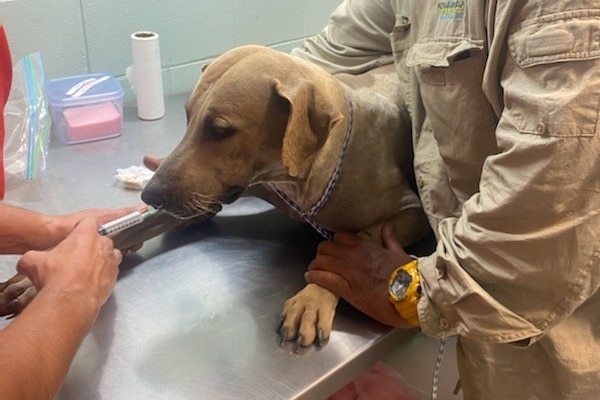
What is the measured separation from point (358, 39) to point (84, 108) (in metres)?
0.70

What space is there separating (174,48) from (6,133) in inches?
22.4

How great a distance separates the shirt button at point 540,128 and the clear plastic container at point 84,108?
1.09 metres

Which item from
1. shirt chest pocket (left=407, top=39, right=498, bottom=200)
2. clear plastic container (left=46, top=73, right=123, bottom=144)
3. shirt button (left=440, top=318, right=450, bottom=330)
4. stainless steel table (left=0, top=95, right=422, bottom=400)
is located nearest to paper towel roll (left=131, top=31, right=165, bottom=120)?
clear plastic container (left=46, top=73, right=123, bottom=144)

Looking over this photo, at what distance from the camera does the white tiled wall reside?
1525 millimetres

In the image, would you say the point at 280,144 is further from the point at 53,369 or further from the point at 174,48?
the point at 174,48

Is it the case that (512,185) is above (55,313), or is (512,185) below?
above

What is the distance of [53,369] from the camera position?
0.77 meters

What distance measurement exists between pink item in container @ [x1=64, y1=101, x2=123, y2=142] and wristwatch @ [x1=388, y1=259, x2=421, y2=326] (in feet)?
2.87

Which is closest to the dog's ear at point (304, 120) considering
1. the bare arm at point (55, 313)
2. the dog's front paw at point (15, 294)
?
the bare arm at point (55, 313)

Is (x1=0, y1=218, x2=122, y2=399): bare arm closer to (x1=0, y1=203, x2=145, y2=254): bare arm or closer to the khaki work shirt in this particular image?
(x1=0, y1=203, x2=145, y2=254): bare arm

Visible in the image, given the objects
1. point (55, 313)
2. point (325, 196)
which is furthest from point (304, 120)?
point (55, 313)

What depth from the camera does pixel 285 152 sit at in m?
1.01

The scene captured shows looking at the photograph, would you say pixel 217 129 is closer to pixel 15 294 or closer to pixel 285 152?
pixel 285 152

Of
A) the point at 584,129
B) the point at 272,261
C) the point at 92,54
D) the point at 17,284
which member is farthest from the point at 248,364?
the point at 92,54
